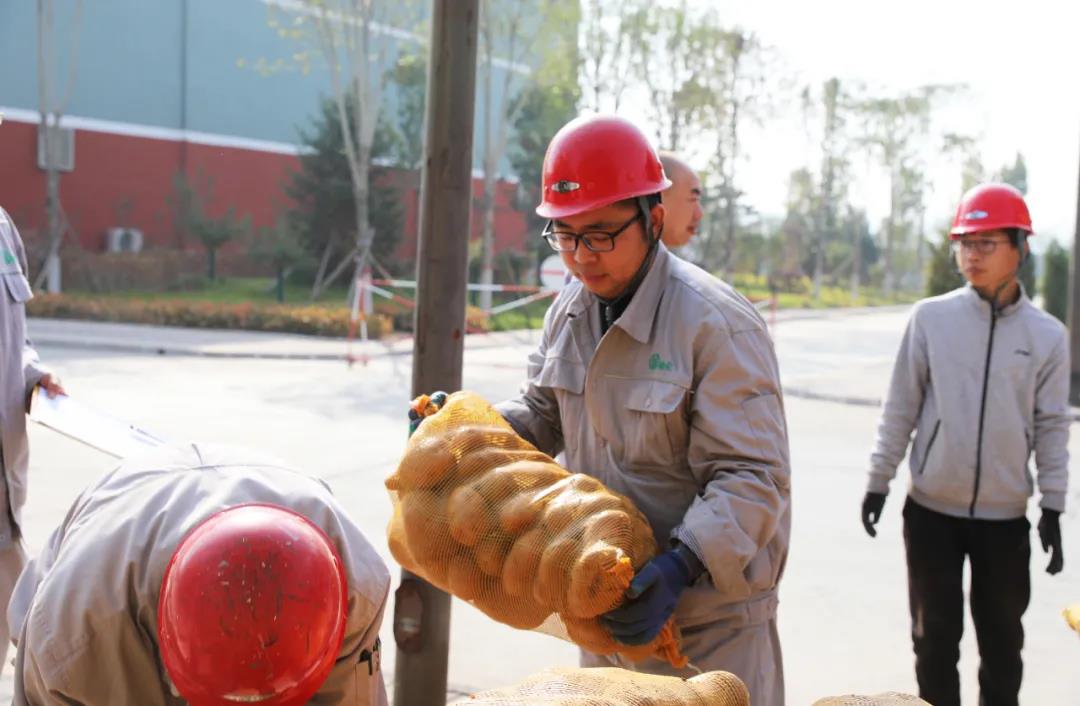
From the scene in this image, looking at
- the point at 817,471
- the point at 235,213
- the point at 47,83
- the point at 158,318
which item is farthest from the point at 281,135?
the point at 817,471

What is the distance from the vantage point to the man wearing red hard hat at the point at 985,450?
375 centimetres

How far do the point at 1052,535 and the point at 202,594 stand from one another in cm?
316

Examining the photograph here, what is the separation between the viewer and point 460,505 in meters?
2.38

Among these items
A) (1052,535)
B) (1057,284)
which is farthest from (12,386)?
(1057,284)

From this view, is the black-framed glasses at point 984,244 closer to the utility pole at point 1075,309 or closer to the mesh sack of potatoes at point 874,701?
the mesh sack of potatoes at point 874,701

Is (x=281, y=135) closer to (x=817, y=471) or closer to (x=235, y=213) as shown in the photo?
(x=235, y=213)

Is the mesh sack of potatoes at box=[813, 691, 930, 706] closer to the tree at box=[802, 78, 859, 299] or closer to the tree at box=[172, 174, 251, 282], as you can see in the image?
the tree at box=[172, 174, 251, 282]

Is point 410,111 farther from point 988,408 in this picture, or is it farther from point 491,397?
point 988,408

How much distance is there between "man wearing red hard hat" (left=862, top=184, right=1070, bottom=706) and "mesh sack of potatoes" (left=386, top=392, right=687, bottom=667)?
178cm

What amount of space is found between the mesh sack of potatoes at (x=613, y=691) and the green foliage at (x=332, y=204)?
986 inches

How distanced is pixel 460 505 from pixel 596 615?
1.21ft

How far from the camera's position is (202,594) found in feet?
5.55

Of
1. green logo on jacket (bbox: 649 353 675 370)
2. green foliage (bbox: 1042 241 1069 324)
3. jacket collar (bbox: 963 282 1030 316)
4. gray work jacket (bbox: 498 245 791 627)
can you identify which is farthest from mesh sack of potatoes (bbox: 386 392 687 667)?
green foliage (bbox: 1042 241 1069 324)

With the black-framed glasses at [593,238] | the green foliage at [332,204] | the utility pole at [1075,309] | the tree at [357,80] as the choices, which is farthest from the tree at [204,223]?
the black-framed glasses at [593,238]
